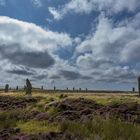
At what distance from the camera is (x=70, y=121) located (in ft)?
64.4

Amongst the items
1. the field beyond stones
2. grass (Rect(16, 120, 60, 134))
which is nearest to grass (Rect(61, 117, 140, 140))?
the field beyond stones

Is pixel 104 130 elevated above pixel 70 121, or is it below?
below

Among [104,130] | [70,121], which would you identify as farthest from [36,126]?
[104,130]

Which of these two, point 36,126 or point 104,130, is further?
point 36,126

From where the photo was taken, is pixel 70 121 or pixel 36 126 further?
pixel 36 126

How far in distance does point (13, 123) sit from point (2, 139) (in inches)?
275

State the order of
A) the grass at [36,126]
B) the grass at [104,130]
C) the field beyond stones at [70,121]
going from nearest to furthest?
the grass at [104,130] < the field beyond stones at [70,121] < the grass at [36,126]

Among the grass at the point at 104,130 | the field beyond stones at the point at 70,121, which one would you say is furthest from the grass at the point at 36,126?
the grass at the point at 104,130

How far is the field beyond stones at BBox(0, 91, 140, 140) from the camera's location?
50.7ft

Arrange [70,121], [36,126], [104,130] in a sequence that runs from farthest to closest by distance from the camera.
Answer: [36,126] < [70,121] < [104,130]

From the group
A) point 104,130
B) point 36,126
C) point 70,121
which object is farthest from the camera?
point 36,126

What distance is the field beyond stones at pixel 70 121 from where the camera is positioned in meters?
15.4

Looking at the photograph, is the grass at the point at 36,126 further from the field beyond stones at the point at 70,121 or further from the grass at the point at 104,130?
the grass at the point at 104,130

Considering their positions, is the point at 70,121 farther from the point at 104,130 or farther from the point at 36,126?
the point at 104,130
